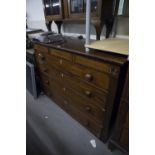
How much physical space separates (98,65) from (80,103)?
1.80 ft

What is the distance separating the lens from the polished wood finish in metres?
0.93

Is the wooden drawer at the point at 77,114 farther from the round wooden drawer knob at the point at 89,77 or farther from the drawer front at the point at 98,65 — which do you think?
the drawer front at the point at 98,65

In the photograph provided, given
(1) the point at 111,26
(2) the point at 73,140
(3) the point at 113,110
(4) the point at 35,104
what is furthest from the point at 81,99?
(4) the point at 35,104

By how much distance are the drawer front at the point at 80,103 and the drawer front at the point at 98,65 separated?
39 centimetres

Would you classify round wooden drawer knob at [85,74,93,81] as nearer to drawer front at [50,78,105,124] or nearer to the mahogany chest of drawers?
the mahogany chest of drawers

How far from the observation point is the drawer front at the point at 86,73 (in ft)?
3.26

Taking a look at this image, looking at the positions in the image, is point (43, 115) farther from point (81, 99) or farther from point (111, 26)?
point (111, 26)

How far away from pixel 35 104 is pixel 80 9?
146 cm

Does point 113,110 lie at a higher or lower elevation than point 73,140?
higher

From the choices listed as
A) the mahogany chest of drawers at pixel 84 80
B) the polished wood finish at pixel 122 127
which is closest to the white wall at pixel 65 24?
the mahogany chest of drawers at pixel 84 80

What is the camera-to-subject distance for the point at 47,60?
156cm

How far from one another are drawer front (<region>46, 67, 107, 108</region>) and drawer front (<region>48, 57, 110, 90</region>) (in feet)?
0.19
